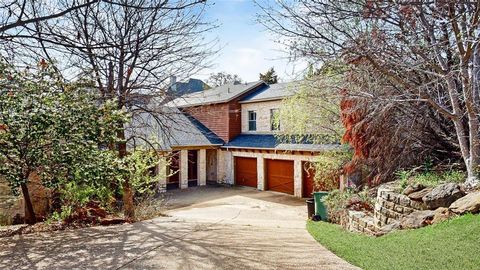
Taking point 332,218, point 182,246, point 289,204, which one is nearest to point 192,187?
point 289,204

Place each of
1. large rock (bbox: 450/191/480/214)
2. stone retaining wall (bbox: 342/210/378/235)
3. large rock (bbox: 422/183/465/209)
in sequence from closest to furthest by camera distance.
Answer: large rock (bbox: 450/191/480/214), large rock (bbox: 422/183/465/209), stone retaining wall (bbox: 342/210/378/235)

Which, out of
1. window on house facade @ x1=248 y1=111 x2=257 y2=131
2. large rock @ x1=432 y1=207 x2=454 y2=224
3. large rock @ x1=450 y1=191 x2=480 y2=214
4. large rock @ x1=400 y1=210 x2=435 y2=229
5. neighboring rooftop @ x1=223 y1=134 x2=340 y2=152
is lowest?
large rock @ x1=400 y1=210 x2=435 y2=229

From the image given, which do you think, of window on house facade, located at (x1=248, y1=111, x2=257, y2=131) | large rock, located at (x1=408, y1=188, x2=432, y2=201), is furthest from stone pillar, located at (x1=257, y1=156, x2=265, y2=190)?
large rock, located at (x1=408, y1=188, x2=432, y2=201)

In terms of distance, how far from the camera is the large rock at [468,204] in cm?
547

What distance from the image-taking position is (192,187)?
71.2 feet

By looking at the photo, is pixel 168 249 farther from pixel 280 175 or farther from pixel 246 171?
pixel 246 171

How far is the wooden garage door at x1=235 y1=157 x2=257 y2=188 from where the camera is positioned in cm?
2108

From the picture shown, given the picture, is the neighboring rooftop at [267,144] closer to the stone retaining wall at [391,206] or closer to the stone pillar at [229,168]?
the stone pillar at [229,168]

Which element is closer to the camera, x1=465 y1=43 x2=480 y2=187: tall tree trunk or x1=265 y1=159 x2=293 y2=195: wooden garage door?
x1=465 y1=43 x2=480 y2=187: tall tree trunk

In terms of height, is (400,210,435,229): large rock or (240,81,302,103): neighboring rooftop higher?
(240,81,302,103): neighboring rooftop

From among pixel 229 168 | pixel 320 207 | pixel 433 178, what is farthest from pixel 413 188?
pixel 229 168

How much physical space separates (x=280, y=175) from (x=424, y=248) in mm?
14736

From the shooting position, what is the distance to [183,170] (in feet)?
70.2

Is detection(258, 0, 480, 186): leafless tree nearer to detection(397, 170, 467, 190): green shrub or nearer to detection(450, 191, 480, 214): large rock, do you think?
detection(397, 170, 467, 190): green shrub
